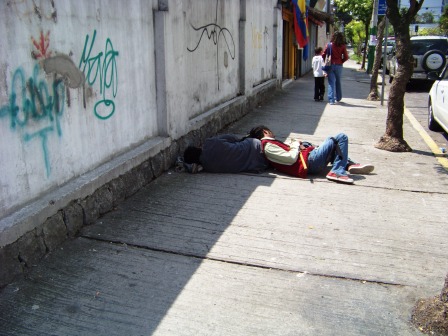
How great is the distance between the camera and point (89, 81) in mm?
4645

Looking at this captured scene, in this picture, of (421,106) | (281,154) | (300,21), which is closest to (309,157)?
(281,154)

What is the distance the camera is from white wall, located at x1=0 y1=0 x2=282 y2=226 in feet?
12.0

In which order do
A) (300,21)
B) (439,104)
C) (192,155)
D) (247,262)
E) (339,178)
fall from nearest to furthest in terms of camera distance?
(247,262)
(339,178)
(192,155)
(439,104)
(300,21)

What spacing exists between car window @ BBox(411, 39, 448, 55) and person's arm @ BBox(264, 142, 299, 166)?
13.1 m

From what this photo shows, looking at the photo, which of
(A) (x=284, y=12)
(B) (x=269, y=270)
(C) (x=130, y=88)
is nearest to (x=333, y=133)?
(C) (x=130, y=88)

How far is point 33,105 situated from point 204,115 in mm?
4100

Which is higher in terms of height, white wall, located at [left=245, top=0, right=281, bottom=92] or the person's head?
white wall, located at [left=245, top=0, right=281, bottom=92]

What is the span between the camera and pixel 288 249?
4.29m

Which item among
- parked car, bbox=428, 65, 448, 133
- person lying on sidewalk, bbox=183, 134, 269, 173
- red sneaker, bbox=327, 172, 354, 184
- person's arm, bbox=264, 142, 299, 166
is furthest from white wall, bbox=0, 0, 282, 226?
parked car, bbox=428, 65, 448, 133

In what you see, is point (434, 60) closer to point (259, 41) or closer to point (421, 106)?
point (421, 106)

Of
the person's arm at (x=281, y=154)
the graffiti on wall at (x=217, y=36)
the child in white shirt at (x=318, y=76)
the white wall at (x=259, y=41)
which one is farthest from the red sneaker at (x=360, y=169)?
the child in white shirt at (x=318, y=76)

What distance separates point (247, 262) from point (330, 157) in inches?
109

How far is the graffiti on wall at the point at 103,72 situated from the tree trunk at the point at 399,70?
15.0 ft

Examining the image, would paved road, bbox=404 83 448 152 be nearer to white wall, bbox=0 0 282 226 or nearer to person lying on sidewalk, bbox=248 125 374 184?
person lying on sidewalk, bbox=248 125 374 184
